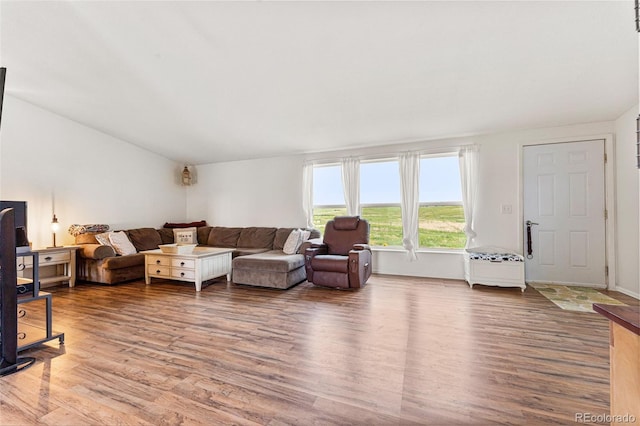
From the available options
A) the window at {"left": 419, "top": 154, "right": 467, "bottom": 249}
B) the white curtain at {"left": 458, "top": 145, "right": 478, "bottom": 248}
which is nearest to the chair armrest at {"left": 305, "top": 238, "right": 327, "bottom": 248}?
the window at {"left": 419, "top": 154, "right": 467, "bottom": 249}

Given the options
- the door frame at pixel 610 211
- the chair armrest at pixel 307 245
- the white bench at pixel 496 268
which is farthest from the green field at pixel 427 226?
the door frame at pixel 610 211

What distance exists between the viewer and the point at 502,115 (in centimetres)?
355

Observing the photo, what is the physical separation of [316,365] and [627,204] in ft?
14.4

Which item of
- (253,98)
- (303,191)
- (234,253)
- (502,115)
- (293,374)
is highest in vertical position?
(253,98)

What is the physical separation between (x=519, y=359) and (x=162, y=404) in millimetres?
2338

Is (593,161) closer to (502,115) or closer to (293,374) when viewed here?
(502,115)

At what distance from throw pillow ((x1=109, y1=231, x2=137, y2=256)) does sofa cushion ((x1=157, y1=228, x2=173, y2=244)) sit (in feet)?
2.63

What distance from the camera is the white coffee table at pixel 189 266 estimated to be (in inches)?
151

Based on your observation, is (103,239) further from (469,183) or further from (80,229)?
(469,183)

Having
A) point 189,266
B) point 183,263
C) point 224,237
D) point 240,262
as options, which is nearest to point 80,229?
point 183,263

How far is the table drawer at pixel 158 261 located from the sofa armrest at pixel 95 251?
613 millimetres

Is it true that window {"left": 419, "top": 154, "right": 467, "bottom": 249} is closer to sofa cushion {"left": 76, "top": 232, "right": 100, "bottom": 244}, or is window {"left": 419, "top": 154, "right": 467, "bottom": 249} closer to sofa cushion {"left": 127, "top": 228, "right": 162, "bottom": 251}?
sofa cushion {"left": 127, "top": 228, "right": 162, "bottom": 251}

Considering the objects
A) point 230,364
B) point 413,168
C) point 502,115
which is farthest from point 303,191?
point 230,364

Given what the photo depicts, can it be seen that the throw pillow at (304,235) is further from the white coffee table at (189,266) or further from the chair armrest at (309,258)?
the white coffee table at (189,266)
